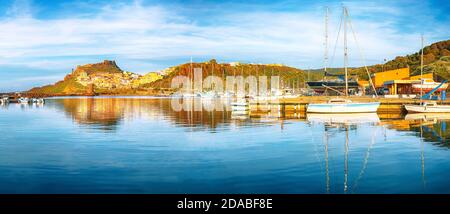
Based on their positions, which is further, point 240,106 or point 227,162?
point 240,106

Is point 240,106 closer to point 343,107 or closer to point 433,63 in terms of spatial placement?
point 343,107

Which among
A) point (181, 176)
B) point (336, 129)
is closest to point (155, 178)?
point (181, 176)

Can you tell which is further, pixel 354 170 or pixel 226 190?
pixel 354 170

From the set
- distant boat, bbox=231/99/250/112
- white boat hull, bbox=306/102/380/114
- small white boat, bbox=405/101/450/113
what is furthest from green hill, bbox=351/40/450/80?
distant boat, bbox=231/99/250/112

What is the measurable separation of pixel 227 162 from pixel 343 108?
124ft

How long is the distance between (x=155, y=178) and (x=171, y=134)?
1676 centimetres

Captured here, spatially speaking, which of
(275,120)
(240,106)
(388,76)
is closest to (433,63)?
(388,76)

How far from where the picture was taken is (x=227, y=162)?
2130 cm

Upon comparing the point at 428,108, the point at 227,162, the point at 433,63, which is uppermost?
the point at 433,63

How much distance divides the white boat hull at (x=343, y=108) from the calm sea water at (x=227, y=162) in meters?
20.5
